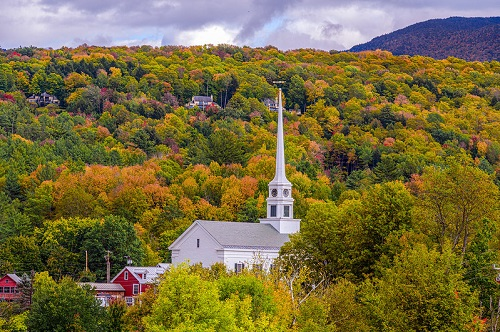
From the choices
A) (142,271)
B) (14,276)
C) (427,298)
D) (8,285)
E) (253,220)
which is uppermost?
(253,220)

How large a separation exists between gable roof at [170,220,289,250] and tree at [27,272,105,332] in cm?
2328

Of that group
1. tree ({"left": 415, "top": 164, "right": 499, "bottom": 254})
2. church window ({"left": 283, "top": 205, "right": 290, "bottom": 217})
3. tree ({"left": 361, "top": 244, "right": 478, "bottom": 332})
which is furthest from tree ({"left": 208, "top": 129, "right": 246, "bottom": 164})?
tree ({"left": 361, "top": 244, "right": 478, "bottom": 332})

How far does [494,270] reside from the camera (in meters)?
71.9

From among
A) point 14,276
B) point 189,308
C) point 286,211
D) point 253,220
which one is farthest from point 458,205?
point 253,220

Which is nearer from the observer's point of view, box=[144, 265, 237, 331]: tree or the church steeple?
box=[144, 265, 237, 331]: tree

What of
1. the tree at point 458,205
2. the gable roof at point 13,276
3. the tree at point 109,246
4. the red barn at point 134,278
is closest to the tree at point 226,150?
the tree at point 109,246

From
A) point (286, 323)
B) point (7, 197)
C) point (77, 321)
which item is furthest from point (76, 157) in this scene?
point (286, 323)

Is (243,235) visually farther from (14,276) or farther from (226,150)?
(226,150)

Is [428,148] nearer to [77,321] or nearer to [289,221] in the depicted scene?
[289,221]

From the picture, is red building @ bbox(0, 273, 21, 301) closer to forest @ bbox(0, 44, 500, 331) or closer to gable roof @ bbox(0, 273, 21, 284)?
gable roof @ bbox(0, 273, 21, 284)

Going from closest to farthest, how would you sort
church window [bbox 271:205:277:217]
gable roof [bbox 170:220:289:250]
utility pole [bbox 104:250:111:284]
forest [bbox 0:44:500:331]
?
forest [bbox 0:44:500:331] < gable roof [bbox 170:220:289:250] < church window [bbox 271:205:277:217] < utility pole [bbox 104:250:111:284]

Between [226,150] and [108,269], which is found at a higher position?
[226,150]

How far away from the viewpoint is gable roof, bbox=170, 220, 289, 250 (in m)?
102

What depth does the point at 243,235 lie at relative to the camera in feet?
341
